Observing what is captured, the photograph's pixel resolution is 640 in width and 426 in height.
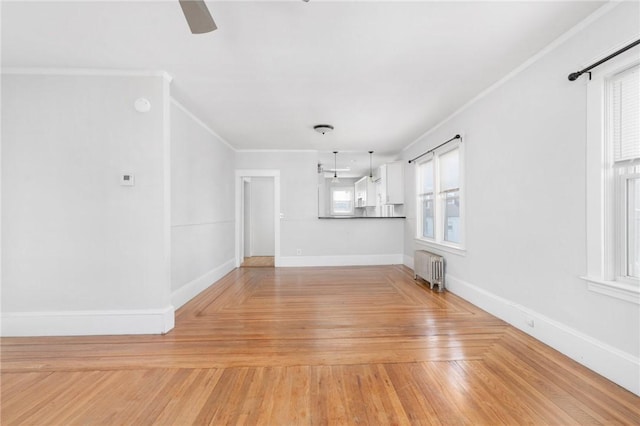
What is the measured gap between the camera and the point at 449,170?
409 centimetres

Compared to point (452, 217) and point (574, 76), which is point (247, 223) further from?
point (574, 76)

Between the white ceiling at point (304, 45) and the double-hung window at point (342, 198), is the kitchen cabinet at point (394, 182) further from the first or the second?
the double-hung window at point (342, 198)

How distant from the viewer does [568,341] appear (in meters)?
2.08

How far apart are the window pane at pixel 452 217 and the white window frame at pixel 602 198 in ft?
6.16

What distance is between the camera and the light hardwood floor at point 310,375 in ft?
5.05

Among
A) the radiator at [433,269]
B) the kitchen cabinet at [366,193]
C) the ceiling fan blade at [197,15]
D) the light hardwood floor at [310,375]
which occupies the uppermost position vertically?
the ceiling fan blade at [197,15]

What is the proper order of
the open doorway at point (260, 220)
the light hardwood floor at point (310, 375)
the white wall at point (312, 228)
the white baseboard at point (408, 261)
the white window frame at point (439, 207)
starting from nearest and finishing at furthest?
the light hardwood floor at point (310, 375) < the white window frame at point (439, 207) < the white baseboard at point (408, 261) < the white wall at point (312, 228) < the open doorway at point (260, 220)

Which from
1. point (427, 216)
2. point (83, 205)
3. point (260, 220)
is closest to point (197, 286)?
point (83, 205)

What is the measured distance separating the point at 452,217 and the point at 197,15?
386 centimetres

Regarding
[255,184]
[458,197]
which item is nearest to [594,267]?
[458,197]

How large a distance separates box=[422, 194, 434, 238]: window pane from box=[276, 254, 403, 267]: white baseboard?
3.91 feet

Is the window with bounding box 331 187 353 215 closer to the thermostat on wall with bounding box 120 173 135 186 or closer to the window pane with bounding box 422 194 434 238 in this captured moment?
the window pane with bounding box 422 194 434 238

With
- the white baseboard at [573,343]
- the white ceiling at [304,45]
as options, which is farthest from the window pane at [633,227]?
the white ceiling at [304,45]

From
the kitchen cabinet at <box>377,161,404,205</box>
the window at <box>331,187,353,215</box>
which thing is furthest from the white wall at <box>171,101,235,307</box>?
the window at <box>331,187,353,215</box>
